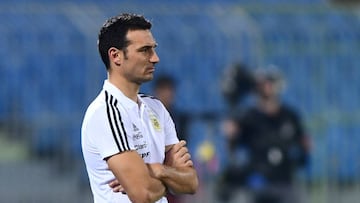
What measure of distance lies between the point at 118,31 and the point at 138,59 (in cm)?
17

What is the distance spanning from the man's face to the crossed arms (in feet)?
1.24

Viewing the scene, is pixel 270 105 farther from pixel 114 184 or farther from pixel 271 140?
pixel 114 184

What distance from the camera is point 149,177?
15.8ft

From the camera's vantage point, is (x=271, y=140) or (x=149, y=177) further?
(x=271, y=140)

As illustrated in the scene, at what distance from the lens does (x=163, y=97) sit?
9.21 m

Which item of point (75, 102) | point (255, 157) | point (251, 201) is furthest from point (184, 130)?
point (75, 102)

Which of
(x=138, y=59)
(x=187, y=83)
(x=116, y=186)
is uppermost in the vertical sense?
(x=187, y=83)

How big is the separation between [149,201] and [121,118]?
15.8 inches

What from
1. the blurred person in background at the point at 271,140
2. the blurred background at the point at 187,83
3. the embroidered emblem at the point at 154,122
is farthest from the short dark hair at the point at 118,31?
the blurred background at the point at 187,83

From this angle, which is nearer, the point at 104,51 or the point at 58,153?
the point at 104,51

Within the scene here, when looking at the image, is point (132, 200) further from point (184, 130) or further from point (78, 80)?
point (78, 80)

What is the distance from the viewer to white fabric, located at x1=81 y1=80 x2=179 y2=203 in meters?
4.83

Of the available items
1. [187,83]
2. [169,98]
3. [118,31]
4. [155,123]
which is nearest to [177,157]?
[155,123]

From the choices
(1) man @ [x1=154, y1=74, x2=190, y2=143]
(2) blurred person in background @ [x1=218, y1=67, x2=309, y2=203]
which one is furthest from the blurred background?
(1) man @ [x1=154, y1=74, x2=190, y2=143]
